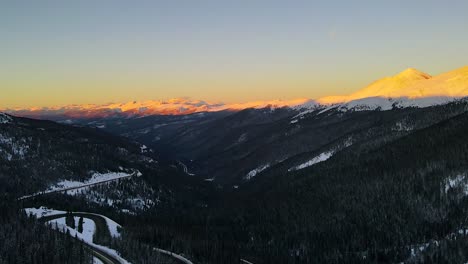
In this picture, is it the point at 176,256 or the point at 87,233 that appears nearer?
the point at 87,233

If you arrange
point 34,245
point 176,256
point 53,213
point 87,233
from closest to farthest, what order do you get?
point 34,245
point 87,233
point 176,256
point 53,213

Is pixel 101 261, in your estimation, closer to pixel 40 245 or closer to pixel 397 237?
pixel 40 245

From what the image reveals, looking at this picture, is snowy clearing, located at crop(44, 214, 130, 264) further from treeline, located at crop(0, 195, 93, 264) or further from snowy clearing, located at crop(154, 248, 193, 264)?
snowy clearing, located at crop(154, 248, 193, 264)

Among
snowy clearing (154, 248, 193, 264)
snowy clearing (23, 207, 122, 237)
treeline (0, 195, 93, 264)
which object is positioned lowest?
snowy clearing (154, 248, 193, 264)

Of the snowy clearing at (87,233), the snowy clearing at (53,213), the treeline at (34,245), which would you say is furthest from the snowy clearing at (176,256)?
the treeline at (34,245)

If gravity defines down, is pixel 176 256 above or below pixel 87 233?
below

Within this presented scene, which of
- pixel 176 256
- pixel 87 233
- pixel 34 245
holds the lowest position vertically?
pixel 176 256

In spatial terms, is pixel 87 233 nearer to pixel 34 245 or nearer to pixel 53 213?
pixel 34 245

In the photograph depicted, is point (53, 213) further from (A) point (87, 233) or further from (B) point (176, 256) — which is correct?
(B) point (176, 256)

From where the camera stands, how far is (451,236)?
574 ft

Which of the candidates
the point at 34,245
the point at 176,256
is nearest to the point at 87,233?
the point at 176,256

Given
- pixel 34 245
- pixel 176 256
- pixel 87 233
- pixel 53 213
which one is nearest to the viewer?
pixel 34 245

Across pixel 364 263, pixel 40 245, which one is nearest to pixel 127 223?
pixel 40 245

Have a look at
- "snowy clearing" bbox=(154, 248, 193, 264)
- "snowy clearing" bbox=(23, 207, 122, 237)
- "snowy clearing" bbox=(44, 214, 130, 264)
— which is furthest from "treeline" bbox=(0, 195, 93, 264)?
"snowy clearing" bbox=(154, 248, 193, 264)
